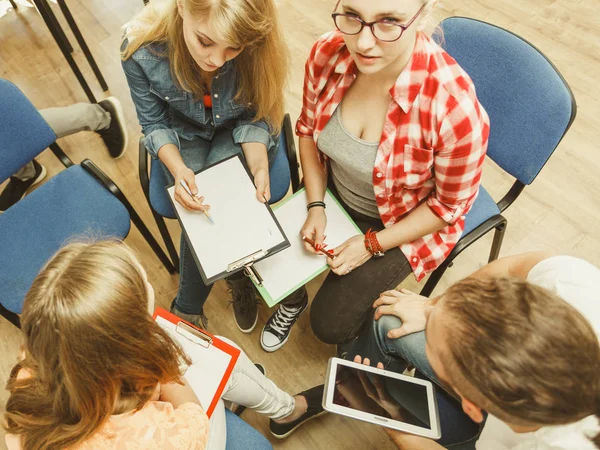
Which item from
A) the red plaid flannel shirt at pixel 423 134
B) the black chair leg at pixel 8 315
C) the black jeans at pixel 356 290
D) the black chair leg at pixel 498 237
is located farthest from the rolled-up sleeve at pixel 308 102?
the black chair leg at pixel 8 315

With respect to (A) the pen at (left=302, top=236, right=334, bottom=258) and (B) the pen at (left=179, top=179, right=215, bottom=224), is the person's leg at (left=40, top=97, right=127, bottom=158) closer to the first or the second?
(B) the pen at (left=179, top=179, right=215, bottom=224)

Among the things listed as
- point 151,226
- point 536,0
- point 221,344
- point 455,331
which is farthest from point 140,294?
point 536,0

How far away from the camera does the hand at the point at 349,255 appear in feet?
4.33

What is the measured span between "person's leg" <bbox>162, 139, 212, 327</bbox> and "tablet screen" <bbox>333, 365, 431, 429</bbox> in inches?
24.9

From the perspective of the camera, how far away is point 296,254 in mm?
1337

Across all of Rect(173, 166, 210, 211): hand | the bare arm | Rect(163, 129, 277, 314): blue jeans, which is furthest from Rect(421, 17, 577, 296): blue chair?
Rect(173, 166, 210, 211): hand

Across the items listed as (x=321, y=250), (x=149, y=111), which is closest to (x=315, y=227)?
(x=321, y=250)

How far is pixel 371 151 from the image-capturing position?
121 cm

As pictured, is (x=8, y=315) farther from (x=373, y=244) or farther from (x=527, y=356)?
(x=527, y=356)

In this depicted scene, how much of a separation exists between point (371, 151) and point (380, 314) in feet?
1.73

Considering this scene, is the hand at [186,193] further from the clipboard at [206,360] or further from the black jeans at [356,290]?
the black jeans at [356,290]

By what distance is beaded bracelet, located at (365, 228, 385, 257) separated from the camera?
1.33m

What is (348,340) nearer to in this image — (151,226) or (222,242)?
(222,242)

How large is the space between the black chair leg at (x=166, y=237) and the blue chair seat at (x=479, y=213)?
1.10 m
